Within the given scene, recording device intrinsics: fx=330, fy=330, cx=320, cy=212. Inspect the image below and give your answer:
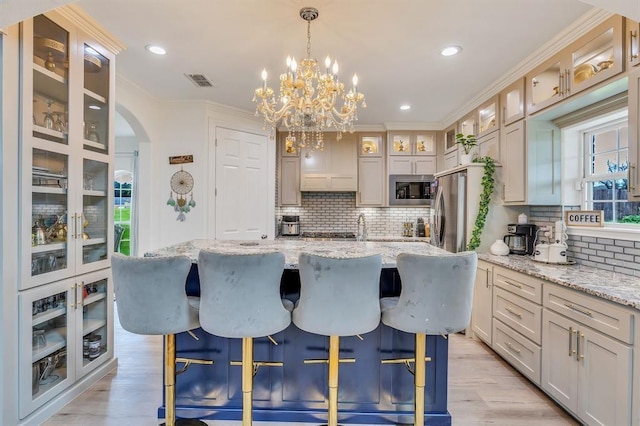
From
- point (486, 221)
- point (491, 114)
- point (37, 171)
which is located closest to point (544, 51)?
point (491, 114)

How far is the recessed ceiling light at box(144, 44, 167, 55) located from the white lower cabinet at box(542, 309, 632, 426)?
3.52 m

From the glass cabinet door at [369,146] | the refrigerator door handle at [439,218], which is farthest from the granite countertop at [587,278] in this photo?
the glass cabinet door at [369,146]

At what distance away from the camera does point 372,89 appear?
11.8 ft

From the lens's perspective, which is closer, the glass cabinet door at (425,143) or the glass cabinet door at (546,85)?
the glass cabinet door at (546,85)

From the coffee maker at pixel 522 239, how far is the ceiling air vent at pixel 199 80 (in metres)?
3.39

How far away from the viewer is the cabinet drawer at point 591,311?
5.28ft

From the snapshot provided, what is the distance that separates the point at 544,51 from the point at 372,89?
1.56 meters

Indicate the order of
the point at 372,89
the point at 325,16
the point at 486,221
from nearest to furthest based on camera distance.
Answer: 1. the point at 325,16
2. the point at 486,221
3. the point at 372,89

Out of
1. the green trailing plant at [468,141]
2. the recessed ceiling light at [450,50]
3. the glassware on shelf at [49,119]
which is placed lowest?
the glassware on shelf at [49,119]

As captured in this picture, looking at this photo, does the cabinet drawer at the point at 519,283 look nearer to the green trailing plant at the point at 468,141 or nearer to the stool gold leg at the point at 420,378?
the stool gold leg at the point at 420,378

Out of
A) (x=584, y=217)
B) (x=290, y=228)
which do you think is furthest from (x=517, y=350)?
(x=290, y=228)

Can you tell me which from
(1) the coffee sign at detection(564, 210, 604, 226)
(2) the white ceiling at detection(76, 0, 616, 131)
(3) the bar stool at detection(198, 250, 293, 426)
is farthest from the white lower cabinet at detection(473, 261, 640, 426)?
(2) the white ceiling at detection(76, 0, 616, 131)

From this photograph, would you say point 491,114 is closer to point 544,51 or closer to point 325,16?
point 544,51

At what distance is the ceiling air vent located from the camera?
3.31 m
